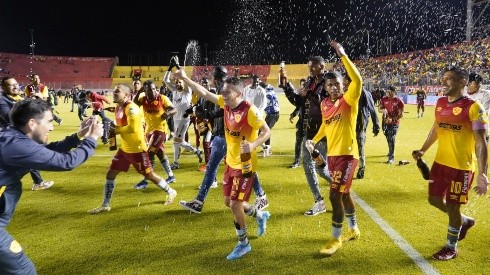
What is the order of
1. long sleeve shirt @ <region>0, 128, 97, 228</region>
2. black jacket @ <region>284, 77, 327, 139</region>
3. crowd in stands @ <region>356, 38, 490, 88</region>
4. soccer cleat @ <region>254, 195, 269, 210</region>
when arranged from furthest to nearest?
crowd in stands @ <region>356, 38, 490, 88</region> → soccer cleat @ <region>254, 195, 269, 210</region> → black jacket @ <region>284, 77, 327, 139</region> → long sleeve shirt @ <region>0, 128, 97, 228</region>

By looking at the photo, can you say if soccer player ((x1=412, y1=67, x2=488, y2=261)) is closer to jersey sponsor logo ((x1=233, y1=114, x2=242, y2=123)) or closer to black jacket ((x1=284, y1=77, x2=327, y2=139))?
black jacket ((x1=284, y1=77, x2=327, y2=139))

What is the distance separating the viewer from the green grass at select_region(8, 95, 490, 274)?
4.19 meters

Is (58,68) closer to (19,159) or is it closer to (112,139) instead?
(112,139)

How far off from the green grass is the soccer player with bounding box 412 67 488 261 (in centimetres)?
57

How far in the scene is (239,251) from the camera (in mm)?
4410

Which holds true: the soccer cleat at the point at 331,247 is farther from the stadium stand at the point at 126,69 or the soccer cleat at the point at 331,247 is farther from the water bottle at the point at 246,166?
the stadium stand at the point at 126,69

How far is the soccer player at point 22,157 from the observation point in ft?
8.55

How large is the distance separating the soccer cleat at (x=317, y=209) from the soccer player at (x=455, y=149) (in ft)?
6.23

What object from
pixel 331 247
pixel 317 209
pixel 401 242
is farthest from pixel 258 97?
pixel 331 247

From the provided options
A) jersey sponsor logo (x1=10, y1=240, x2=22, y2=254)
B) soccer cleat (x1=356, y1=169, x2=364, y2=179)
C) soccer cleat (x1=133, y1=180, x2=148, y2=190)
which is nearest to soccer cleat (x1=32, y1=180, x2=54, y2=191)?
soccer cleat (x1=133, y1=180, x2=148, y2=190)

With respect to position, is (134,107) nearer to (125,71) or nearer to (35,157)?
(35,157)

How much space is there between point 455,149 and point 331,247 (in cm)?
174

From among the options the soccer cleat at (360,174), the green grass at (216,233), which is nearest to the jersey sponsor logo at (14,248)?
the green grass at (216,233)

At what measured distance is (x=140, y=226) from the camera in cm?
554
